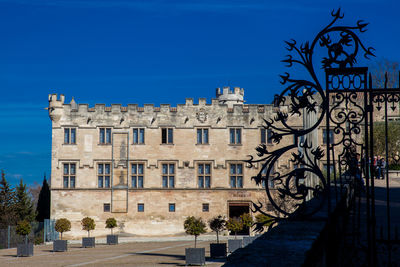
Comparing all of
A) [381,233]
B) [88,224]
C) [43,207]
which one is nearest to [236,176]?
[88,224]

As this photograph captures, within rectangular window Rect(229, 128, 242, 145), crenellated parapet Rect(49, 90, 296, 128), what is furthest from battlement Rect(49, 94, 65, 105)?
rectangular window Rect(229, 128, 242, 145)

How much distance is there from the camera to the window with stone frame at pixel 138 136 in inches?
1508

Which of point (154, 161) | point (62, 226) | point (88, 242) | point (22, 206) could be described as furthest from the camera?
point (22, 206)

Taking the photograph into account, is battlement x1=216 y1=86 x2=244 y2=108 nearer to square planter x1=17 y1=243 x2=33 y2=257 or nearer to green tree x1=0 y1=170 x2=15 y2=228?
green tree x1=0 y1=170 x2=15 y2=228

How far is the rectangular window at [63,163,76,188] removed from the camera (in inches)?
1495

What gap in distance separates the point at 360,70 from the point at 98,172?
1320 inches

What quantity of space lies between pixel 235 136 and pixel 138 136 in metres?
6.52

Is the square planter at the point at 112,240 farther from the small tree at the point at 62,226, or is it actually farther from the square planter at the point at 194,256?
the square planter at the point at 194,256

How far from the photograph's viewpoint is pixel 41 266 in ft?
68.8

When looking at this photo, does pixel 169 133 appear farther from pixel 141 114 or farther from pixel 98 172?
pixel 98 172

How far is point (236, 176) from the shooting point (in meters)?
38.0

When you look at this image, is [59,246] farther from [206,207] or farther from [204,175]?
[204,175]

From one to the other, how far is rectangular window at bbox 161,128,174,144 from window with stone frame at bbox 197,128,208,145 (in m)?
1.80

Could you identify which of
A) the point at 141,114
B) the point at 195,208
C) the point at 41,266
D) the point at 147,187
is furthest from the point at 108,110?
the point at 41,266
